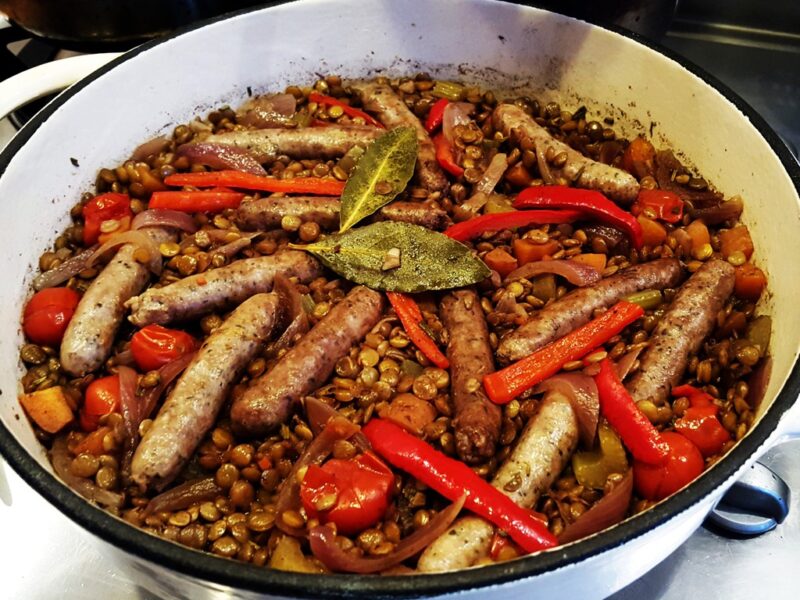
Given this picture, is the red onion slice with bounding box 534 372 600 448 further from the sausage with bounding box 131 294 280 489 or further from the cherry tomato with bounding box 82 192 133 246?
the cherry tomato with bounding box 82 192 133 246

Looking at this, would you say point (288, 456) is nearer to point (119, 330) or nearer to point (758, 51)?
point (119, 330)

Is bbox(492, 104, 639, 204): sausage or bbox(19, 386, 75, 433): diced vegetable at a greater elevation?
bbox(492, 104, 639, 204): sausage

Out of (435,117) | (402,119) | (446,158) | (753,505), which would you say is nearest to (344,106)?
(402,119)

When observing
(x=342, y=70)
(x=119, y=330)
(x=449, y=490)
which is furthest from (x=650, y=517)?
(x=342, y=70)

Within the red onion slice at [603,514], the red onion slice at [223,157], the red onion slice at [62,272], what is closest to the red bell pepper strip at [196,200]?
the red onion slice at [223,157]

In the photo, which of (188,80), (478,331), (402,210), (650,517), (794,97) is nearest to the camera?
(650,517)

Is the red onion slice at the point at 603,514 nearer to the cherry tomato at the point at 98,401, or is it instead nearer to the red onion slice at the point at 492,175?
the red onion slice at the point at 492,175

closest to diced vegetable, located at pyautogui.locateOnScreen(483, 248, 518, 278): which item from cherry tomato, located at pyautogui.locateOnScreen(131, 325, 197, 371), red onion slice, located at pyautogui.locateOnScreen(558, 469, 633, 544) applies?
red onion slice, located at pyautogui.locateOnScreen(558, 469, 633, 544)
